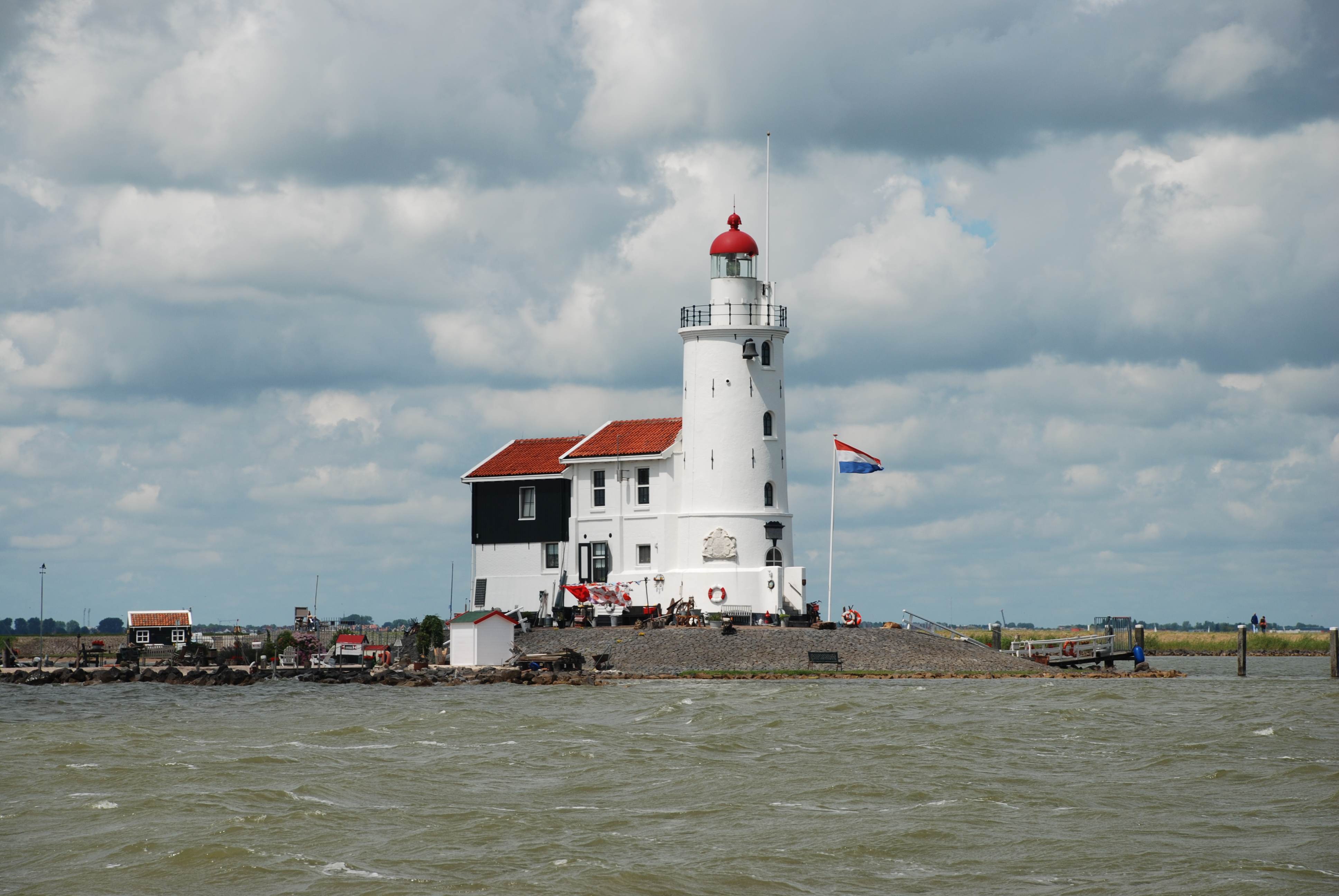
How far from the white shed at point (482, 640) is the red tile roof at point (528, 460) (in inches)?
306

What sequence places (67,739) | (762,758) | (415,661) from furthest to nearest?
(415,661) → (67,739) → (762,758)

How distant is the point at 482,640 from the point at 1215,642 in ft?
176

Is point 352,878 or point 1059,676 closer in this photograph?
point 352,878

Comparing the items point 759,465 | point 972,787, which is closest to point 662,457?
point 759,465

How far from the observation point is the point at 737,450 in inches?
2066

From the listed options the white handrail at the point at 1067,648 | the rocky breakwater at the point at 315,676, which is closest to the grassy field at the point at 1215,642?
the white handrail at the point at 1067,648

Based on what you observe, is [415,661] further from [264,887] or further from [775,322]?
[264,887]

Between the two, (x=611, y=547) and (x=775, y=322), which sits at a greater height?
(x=775, y=322)

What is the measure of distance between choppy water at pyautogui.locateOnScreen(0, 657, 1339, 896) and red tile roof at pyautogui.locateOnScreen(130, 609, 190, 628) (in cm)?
3062

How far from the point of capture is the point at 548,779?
23828 mm

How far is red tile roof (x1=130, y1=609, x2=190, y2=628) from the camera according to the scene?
67.3 metres

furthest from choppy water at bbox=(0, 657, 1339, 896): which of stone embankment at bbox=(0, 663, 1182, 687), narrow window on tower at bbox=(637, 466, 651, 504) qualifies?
narrow window on tower at bbox=(637, 466, 651, 504)

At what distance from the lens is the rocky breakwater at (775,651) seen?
46.1m

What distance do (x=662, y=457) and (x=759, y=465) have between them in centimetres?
370
